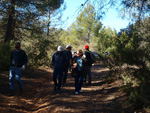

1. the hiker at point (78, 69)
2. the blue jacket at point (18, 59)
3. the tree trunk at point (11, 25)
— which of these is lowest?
the hiker at point (78, 69)

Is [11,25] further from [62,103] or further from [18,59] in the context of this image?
[62,103]

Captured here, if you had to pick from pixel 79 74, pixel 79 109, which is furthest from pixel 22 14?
pixel 79 109

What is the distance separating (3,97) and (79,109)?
287 cm

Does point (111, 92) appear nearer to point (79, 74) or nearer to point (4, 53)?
point (79, 74)

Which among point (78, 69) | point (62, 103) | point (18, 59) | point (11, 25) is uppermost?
point (11, 25)

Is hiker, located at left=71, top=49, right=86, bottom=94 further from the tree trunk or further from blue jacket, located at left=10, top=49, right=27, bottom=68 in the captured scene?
the tree trunk

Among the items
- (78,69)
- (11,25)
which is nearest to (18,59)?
(78,69)

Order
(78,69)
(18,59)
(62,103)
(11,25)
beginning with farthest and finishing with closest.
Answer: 1. (11,25)
2. (78,69)
3. (18,59)
4. (62,103)

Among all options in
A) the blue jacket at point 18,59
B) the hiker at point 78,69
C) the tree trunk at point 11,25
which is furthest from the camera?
the tree trunk at point 11,25

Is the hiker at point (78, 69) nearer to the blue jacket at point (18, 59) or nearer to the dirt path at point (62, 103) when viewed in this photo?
the dirt path at point (62, 103)

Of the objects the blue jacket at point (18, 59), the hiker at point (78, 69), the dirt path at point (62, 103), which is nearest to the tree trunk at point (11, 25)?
the blue jacket at point (18, 59)

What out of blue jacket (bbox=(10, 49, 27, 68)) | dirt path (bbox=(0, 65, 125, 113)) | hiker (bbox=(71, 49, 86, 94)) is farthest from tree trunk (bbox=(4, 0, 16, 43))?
hiker (bbox=(71, 49, 86, 94))

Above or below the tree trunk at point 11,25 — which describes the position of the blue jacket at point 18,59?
below

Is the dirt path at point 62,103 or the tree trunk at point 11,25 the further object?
the tree trunk at point 11,25
